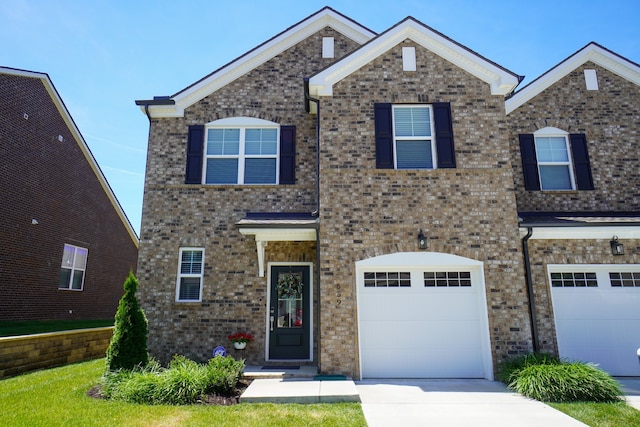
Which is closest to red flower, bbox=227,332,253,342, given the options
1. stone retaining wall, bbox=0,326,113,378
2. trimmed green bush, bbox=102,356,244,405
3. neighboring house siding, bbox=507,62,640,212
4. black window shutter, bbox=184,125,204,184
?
trimmed green bush, bbox=102,356,244,405

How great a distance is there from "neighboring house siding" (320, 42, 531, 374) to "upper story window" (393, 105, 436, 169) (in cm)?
24

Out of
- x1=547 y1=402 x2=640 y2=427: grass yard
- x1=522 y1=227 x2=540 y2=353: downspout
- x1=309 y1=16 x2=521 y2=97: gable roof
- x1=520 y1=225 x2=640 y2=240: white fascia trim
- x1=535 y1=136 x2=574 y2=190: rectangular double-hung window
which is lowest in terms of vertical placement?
x1=547 y1=402 x2=640 y2=427: grass yard

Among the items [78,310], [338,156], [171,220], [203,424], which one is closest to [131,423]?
[203,424]

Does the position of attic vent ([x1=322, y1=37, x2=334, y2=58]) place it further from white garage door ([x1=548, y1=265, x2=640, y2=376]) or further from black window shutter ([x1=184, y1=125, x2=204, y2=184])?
white garage door ([x1=548, y1=265, x2=640, y2=376])

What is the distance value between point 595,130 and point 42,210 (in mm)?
Result: 17779

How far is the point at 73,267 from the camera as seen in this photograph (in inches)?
650

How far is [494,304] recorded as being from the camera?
29.5 ft

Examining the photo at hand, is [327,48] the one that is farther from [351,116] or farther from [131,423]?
[131,423]

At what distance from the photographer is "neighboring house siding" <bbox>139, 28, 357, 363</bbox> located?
10.2 metres

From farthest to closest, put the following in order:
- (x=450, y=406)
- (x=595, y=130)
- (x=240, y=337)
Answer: (x=595, y=130), (x=240, y=337), (x=450, y=406)

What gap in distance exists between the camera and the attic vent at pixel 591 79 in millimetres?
11780

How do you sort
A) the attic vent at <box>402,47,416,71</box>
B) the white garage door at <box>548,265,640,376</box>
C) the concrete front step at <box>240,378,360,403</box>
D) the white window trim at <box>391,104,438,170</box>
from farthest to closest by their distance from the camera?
the attic vent at <box>402,47,416,71</box> < the white window trim at <box>391,104,438,170</box> < the white garage door at <box>548,265,640,376</box> < the concrete front step at <box>240,378,360,403</box>

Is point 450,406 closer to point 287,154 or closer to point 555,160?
point 287,154

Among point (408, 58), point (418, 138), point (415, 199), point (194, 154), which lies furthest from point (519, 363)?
point (194, 154)
